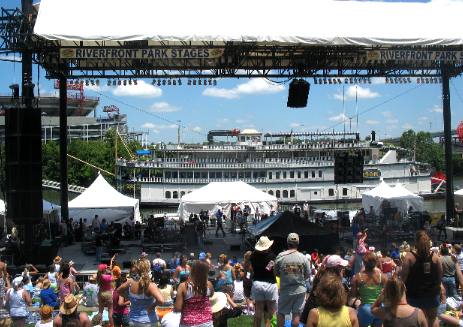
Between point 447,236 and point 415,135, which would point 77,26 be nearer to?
point 447,236

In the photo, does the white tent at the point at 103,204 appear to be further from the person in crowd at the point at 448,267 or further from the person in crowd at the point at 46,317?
the person in crowd at the point at 46,317

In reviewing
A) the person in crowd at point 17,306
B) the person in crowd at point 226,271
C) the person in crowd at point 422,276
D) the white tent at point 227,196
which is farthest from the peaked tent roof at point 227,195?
the person in crowd at point 422,276

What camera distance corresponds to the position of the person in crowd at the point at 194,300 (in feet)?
18.2

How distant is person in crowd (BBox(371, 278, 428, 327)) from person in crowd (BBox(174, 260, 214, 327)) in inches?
67.8

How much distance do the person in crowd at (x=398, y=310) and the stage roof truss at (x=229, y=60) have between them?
1418 centimetres

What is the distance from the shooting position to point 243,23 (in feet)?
59.5

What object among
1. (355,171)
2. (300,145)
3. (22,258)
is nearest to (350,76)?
(355,171)

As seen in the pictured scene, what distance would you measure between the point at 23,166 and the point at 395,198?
55.4ft

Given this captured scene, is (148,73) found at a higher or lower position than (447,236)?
higher

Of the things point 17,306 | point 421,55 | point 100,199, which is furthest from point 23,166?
point 421,55

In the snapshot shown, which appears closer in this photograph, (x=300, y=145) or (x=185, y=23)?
(x=185, y=23)

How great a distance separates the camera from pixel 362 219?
23.3 meters

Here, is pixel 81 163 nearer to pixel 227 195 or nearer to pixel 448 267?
pixel 227 195

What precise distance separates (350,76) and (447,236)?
6.85 m
